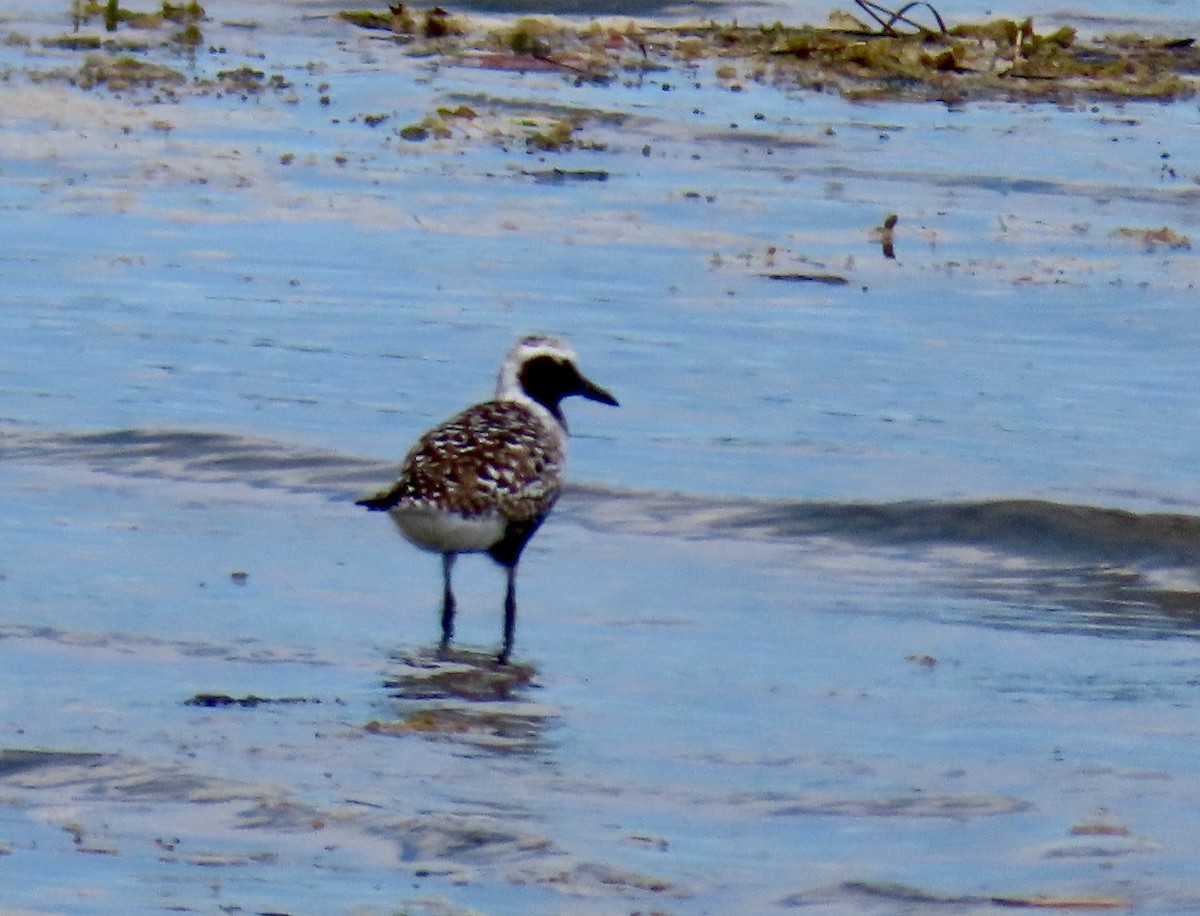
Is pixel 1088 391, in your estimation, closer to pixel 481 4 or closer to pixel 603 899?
pixel 603 899

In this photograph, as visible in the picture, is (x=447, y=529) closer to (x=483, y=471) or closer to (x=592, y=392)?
(x=483, y=471)

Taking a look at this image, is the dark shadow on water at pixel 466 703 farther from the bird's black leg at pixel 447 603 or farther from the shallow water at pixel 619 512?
the bird's black leg at pixel 447 603

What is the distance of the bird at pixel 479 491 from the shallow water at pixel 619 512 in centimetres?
22

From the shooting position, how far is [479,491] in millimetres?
8406

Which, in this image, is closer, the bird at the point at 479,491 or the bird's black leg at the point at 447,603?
the bird's black leg at the point at 447,603

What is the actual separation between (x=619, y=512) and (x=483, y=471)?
172 cm

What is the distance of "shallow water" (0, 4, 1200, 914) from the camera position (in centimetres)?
599

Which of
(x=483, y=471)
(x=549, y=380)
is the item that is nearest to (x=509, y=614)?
(x=483, y=471)

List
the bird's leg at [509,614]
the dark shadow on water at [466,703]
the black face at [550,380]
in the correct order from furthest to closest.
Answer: the black face at [550,380]
the bird's leg at [509,614]
the dark shadow on water at [466,703]

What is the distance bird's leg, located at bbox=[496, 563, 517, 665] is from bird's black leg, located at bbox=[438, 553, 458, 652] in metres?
0.18

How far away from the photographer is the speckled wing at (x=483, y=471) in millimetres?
8367

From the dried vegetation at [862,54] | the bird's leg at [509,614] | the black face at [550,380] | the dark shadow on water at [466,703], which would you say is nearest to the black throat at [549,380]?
the black face at [550,380]

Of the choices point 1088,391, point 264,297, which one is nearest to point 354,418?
point 264,297

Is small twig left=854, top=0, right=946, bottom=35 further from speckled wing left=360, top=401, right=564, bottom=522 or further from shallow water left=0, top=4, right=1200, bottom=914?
speckled wing left=360, top=401, right=564, bottom=522
